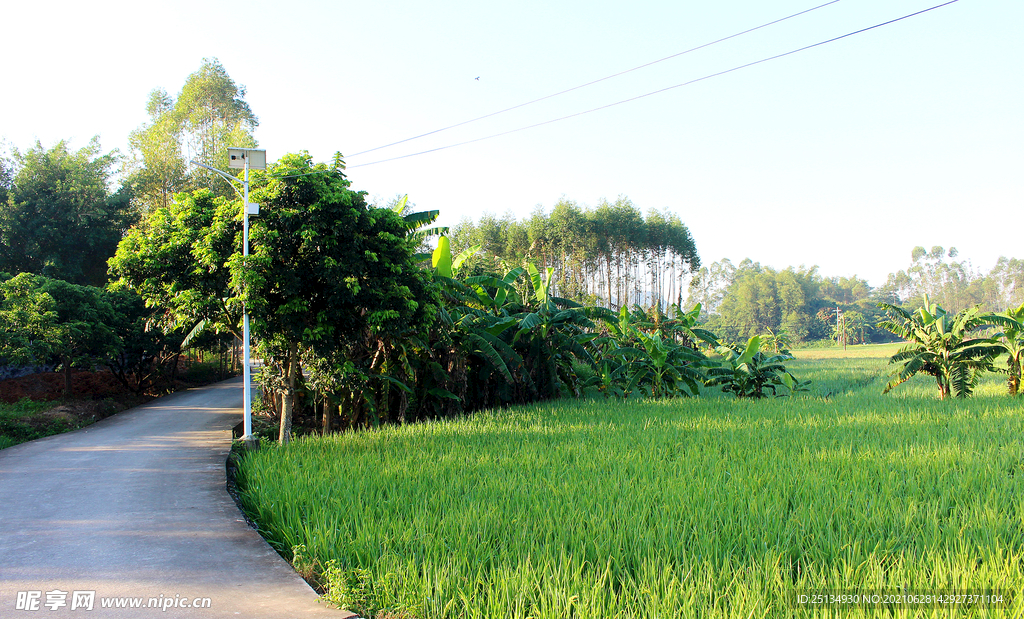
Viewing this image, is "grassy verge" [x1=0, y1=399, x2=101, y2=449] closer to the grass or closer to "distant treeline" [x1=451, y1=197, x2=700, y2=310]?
the grass

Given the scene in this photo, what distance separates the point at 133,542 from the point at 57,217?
24.0 meters

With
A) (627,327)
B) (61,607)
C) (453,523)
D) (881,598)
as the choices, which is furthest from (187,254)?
(627,327)

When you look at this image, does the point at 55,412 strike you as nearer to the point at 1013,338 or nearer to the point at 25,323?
the point at 25,323

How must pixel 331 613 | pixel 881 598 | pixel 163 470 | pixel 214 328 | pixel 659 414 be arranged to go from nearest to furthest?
pixel 881 598 → pixel 331 613 → pixel 163 470 → pixel 214 328 → pixel 659 414

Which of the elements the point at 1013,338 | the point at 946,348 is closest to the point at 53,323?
the point at 946,348

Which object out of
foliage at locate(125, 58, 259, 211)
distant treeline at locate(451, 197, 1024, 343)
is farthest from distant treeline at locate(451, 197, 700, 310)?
foliage at locate(125, 58, 259, 211)

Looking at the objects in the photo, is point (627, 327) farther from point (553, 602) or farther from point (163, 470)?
point (553, 602)

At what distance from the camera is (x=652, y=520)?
4.15 meters

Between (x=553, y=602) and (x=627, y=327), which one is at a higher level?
(x=627, y=327)

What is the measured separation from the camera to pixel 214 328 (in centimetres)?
877

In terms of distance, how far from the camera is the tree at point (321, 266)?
7.51 m

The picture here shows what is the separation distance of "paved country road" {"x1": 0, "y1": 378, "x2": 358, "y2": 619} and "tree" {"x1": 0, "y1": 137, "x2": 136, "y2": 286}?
17614 millimetres

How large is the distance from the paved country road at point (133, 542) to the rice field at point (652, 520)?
30 cm

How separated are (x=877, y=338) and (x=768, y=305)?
1654 centimetres
